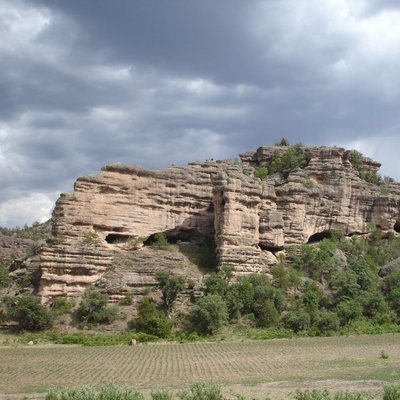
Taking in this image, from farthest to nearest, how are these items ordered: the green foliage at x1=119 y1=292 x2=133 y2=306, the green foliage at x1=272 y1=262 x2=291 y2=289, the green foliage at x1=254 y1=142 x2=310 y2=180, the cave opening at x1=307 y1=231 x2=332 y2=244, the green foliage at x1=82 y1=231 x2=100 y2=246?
the green foliage at x1=254 y1=142 x2=310 y2=180, the cave opening at x1=307 y1=231 x2=332 y2=244, the green foliage at x1=272 y1=262 x2=291 y2=289, the green foliage at x1=82 y1=231 x2=100 y2=246, the green foliage at x1=119 y1=292 x2=133 y2=306

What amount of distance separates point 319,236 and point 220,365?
44403 mm

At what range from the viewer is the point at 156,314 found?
4431cm

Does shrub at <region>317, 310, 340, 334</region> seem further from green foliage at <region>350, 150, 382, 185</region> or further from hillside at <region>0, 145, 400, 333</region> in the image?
green foliage at <region>350, 150, 382, 185</region>

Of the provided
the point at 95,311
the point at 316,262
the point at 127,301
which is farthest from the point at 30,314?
the point at 316,262

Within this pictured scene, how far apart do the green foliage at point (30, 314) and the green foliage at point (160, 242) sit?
1571 cm

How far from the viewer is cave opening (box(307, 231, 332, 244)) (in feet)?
220

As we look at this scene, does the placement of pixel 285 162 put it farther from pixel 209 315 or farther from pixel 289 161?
pixel 209 315

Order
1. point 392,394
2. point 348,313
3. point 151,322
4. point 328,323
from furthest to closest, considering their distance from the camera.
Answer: point 348,313 < point 328,323 < point 151,322 < point 392,394

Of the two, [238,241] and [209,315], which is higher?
[238,241]

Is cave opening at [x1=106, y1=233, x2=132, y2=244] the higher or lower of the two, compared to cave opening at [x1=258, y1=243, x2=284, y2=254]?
higher

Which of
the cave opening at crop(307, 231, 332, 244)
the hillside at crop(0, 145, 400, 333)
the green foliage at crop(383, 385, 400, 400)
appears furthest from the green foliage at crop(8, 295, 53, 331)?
the cave opening at crop(307, 231, 332, 244)

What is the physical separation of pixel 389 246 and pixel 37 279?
4226 cm

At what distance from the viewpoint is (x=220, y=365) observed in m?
26.0

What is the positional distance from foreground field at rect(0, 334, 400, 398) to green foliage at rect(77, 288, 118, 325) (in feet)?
20.1
